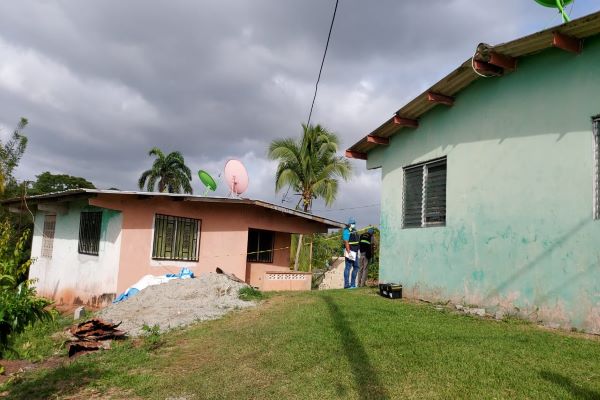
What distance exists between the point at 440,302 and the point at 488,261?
1.38 metres

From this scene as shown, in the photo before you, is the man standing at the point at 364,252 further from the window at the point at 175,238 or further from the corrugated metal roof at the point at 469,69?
the window at the point at 175,238

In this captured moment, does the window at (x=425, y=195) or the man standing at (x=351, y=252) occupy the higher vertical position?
the window at (x=425, y=195)

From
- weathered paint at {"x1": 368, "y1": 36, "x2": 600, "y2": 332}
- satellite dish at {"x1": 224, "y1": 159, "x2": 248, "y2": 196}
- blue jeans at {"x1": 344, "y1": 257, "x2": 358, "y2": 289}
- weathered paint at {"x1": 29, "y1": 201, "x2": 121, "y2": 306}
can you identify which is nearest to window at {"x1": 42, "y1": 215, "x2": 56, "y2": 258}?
weathered paint at {"x1": 29, "y1": 201, "x2": 121, "y2": 306}

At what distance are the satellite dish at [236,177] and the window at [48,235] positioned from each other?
6065mm

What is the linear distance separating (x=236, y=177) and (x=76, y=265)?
535 cm

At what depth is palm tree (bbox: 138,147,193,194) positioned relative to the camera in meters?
30.2

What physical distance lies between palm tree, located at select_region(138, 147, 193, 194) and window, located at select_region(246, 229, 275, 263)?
1491cm

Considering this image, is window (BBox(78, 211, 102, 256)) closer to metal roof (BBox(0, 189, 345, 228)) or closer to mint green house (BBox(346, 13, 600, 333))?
metal roof (BBox(0, 189, 345, 228))

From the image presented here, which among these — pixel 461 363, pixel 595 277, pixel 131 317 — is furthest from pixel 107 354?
pixel 595 277

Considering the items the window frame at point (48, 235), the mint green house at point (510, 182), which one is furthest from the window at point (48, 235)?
the mint green house at point (510, 182)

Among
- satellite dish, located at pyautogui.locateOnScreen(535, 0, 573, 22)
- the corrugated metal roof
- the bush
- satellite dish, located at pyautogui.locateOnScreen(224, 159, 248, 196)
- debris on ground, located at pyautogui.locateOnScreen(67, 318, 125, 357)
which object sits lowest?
debris on ground, located at pyautogui.locateOnScreen(67, 318, 125, 357)

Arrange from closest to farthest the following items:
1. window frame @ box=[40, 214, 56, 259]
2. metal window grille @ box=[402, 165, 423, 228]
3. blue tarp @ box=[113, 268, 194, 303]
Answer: metal window grille @ box=[402, 165, 423, 228] → blue tarp @ box=[113, 268, 194, 303] → window frame @ box=[40, 214, 56, 259]

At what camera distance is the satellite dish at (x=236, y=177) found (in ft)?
50.5

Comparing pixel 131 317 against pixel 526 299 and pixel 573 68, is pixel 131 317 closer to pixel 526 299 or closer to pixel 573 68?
pixel 526 299
